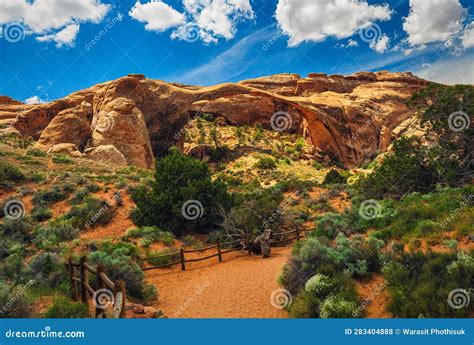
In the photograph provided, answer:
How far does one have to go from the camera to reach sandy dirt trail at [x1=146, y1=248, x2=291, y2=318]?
9359 mm

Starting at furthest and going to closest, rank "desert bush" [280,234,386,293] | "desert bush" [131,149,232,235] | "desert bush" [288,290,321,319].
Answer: "desert bush" [131,149,232,235], "desert bush" [280,234,386,293], "desert bush" [288,290,321,319]

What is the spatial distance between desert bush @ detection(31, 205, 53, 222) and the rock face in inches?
738

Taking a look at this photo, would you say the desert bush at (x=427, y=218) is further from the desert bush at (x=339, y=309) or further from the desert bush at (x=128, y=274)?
the desert bush at (x=128, y=274)

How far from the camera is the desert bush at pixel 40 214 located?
65.1 feet

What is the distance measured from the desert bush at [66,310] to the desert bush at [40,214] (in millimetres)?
13751

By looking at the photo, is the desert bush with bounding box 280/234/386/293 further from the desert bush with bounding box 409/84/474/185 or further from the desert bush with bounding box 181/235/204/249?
the desert bush with bounding box 409/84/474/185

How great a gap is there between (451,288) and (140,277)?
8276mm

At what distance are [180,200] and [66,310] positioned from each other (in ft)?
40.4

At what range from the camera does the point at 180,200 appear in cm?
1978

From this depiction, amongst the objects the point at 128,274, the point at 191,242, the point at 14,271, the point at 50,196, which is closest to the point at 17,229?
the point at 50,196

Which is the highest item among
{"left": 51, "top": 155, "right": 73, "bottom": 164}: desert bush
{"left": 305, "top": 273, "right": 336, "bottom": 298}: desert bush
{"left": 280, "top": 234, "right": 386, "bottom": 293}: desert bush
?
{"left": 51, "top": 155, "right": 73, "bottom": 164}: desert bush

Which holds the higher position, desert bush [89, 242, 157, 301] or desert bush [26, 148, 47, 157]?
desert bush [26, 148, 47, 157]

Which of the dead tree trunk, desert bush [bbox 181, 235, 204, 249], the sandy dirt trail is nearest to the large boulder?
desert bush [bbox 181, 235, 204, 249]

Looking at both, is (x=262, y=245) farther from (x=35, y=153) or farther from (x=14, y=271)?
(x=35, y=153)
